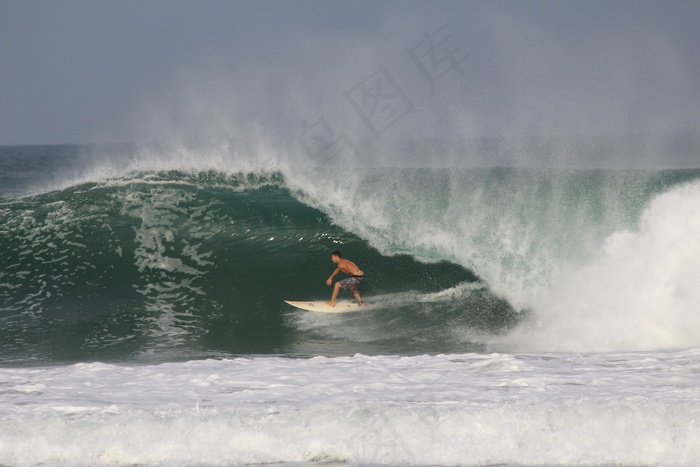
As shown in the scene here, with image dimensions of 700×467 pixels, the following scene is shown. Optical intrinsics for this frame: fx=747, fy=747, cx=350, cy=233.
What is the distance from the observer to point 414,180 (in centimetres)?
1412

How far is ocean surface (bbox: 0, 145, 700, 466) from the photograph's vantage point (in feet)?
16.5

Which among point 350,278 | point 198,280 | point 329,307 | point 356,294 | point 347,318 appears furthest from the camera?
point 198,280

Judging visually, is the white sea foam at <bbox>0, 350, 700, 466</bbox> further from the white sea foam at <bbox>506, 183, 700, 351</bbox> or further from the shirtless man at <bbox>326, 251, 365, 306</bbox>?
the shirtless man at <bbox>326, 251, 365, 306</bbox>

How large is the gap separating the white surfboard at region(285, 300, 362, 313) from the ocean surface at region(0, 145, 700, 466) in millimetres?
234

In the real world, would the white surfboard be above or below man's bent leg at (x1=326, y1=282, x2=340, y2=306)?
below

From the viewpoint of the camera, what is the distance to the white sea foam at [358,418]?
4883 millimetres

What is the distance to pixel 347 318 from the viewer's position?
1000 cm

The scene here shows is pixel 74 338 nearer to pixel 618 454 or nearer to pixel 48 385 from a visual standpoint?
pixel 48 385

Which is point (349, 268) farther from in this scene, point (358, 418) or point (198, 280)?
point (358, 418)

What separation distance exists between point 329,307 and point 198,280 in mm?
2522

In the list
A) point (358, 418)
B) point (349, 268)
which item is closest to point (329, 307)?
point (349, 268)

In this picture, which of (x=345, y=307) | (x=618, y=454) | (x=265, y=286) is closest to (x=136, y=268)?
(x=265, y=286)

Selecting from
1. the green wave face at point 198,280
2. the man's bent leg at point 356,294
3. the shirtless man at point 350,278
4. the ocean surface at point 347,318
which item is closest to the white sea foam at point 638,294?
the ocean surface at point 347,318

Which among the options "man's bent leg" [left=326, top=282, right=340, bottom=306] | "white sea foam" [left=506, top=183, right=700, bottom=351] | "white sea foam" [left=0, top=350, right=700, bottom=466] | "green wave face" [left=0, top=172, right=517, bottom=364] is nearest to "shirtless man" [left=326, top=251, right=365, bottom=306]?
"man's bent leg" [left=326, top=282, right=340, bottom=306]
